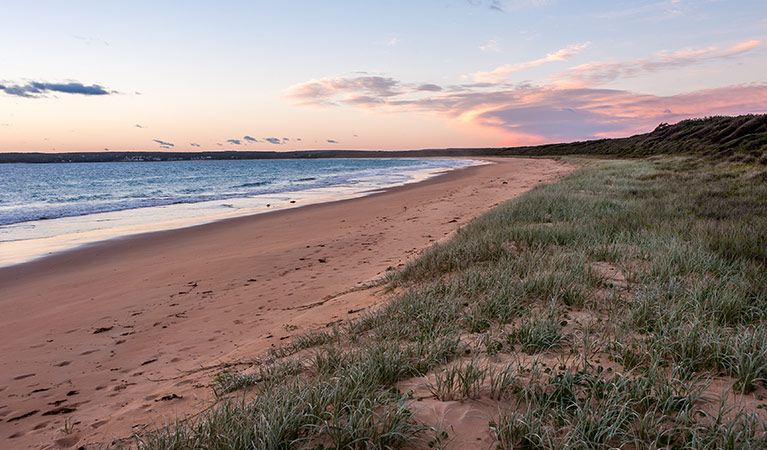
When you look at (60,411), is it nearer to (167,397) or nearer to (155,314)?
(167,397)

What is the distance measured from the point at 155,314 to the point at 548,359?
616 centimetres

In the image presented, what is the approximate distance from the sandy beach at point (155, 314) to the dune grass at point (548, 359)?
2.85 feet

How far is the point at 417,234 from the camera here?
1208cm

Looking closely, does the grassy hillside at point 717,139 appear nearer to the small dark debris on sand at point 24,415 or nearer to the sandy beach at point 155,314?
the sandy beach at point 155,314

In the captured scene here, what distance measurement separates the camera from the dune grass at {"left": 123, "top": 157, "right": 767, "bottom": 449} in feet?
7.91

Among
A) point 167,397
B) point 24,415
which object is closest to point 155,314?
point 24,415

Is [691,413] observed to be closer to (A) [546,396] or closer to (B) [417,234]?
(A) [546,396]

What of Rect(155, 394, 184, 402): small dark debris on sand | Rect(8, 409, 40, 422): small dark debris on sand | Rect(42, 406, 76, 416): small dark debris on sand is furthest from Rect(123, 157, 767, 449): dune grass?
Rect(8, 409, 40, 422): small dark debris on sand

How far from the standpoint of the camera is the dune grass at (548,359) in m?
2.41

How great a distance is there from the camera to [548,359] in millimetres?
3340

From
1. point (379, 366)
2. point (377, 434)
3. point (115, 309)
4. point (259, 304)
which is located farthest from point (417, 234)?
point (377, 434)

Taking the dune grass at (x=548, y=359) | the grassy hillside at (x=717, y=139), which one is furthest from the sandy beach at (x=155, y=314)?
the grassy hillside at (x=717, y=139)

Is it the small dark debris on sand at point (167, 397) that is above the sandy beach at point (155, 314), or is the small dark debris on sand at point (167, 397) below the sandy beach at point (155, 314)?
above

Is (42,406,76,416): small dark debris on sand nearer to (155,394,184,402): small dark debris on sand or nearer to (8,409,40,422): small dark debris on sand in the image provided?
(8,409,40,422): small dark debris on sand
